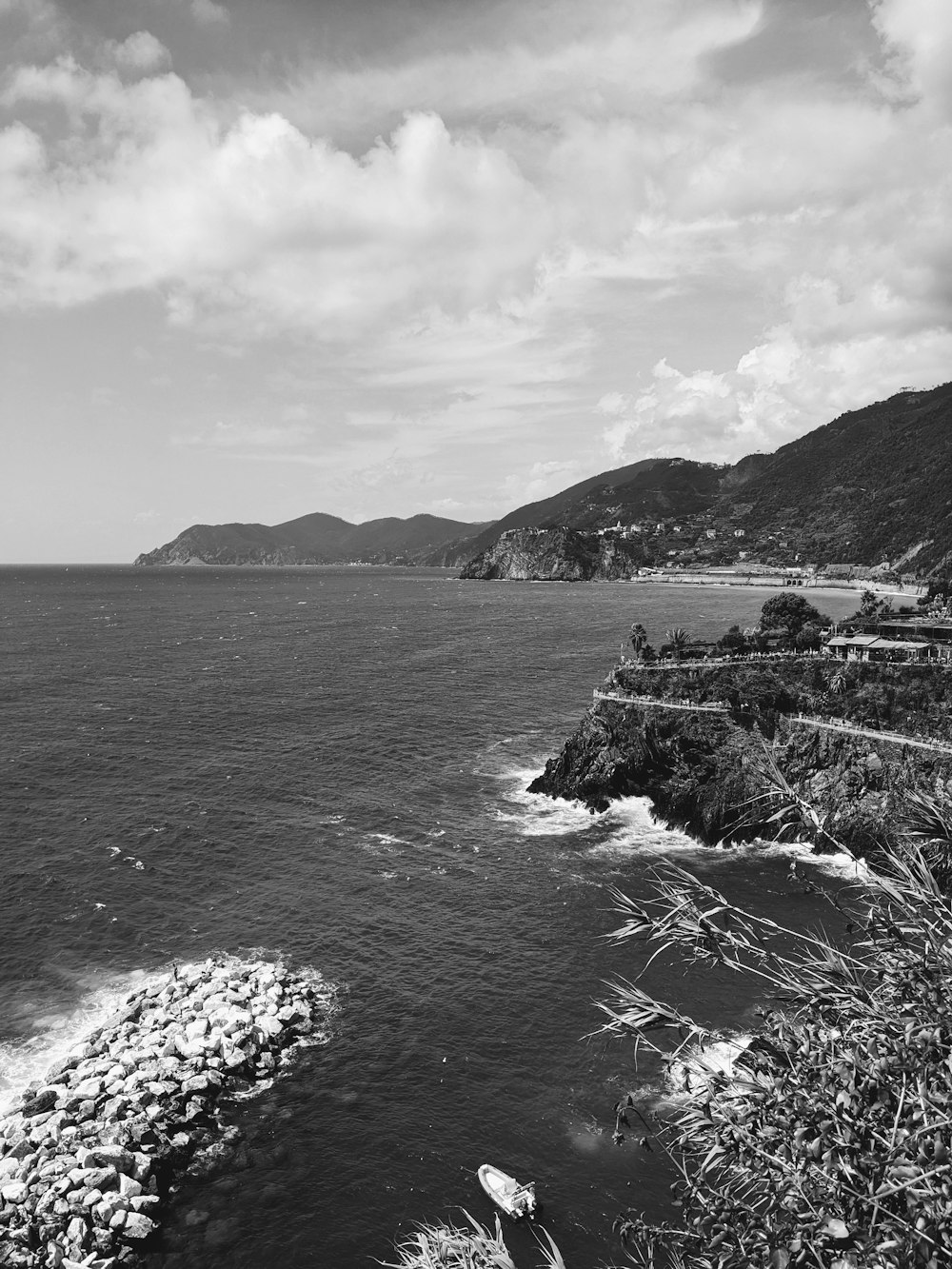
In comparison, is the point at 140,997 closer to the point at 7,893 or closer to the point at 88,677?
the point at 7,893

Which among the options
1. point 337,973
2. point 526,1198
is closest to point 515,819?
point 337,973

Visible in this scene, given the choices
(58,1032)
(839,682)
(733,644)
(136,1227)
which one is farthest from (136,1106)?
(733,644)

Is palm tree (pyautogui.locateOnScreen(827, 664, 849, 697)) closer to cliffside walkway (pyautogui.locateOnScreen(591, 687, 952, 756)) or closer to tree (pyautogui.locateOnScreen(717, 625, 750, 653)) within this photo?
cliffside walkway (pyautogui.locateOnScreen(591, 687, 952, 756))

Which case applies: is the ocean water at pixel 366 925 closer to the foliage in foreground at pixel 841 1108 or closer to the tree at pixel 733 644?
the foliage in foreground at pixel 841 1108

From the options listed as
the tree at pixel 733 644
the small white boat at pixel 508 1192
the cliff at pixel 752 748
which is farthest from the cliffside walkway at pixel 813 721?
the small white boat at pixel 508 1192

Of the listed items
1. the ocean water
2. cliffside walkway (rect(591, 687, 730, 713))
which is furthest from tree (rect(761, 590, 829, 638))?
cliffside walkway (rect(591, 687, 730, 713))

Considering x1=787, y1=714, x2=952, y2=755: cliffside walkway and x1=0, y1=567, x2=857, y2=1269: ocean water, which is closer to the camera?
x1=0, y1=567, x2=857, y2=1269: ocean water

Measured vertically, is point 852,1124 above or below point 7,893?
above
